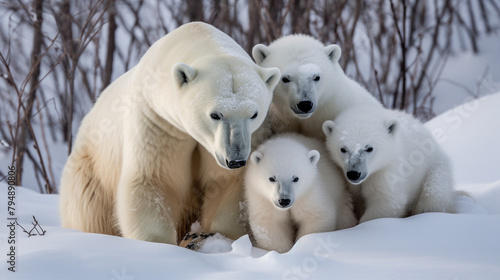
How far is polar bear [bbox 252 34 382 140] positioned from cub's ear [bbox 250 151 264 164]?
24 cm

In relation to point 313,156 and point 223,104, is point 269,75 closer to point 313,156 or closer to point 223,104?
point 223,104

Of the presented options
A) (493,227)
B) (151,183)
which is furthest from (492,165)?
(151,183)

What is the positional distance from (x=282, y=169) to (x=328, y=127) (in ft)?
1.05

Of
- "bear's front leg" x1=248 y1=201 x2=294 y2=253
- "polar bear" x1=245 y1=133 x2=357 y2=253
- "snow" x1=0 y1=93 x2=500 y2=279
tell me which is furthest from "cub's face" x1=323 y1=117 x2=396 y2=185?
"bear's front leg" x1=248 y1=201 x2=294 y2=253

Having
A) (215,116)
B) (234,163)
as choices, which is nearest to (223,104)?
(215,116)

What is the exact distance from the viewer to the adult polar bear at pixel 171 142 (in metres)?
2.04

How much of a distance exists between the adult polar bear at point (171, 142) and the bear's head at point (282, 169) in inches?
6.8

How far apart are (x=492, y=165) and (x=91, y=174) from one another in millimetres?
2292

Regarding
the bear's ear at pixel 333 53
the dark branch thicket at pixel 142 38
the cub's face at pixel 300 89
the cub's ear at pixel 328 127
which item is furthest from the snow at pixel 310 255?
the dark branch thicket at pixel 142 38

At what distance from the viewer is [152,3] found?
21.7 feet

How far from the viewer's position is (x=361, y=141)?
246 centimetres

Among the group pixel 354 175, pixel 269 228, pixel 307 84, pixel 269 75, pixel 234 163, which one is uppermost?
pixel 269 75

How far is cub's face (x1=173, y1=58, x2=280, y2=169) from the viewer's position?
197 centimetres

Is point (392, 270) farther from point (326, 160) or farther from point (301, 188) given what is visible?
point (326, 160)
